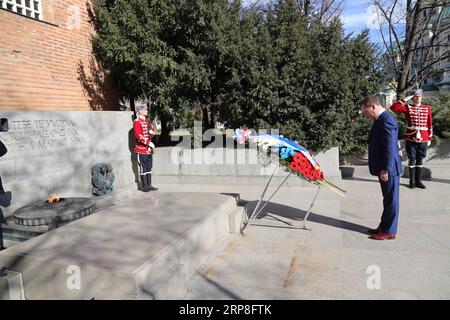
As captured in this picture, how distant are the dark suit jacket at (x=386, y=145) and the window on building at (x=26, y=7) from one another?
7.23 metres

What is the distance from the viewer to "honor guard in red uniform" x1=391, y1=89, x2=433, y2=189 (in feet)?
24.2

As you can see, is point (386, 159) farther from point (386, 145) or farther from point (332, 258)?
point (332, 258)

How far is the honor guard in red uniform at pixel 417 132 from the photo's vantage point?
7.37 m

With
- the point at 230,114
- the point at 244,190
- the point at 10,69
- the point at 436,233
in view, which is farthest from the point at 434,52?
the point at 10,69

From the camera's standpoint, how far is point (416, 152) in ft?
24.7

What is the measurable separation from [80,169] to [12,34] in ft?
11.0

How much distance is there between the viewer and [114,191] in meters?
6.53

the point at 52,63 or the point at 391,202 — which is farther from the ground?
the point at 52,63

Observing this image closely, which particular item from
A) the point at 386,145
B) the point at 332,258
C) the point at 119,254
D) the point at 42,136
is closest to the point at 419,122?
the point at 386,145

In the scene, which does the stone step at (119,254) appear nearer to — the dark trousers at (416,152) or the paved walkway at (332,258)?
the paved walkway at (332,258)

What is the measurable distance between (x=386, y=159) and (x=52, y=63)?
7.32 meters

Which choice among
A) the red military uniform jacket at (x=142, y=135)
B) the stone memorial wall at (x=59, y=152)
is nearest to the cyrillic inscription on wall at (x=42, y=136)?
the stone memorial wall at (x=59, y=152)

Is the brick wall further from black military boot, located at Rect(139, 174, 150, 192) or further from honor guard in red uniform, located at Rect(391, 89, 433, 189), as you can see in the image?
honor guard in red uniform, located at Rect(391, 89, 433, 189)

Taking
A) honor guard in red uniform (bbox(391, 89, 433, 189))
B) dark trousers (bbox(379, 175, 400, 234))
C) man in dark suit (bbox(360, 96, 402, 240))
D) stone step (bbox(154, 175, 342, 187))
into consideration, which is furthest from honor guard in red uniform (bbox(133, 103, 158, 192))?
honor guard in red uniform (bbox(391, 89, 433, 189))
